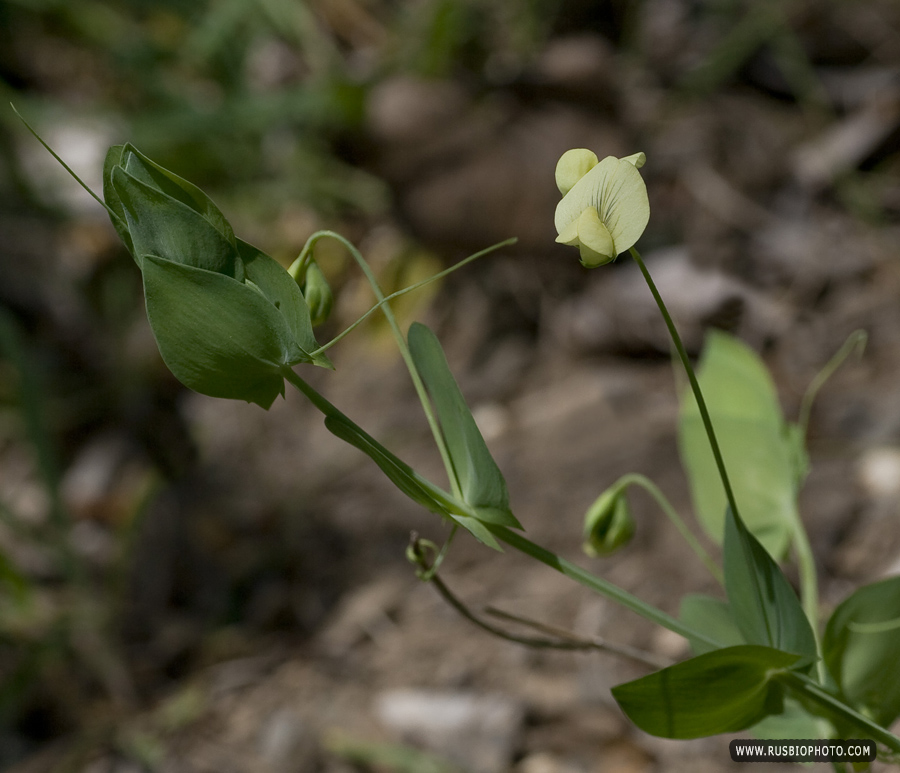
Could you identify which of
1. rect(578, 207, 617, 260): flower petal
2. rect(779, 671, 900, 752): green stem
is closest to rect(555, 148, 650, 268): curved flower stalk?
rect(578, 207, 617, 260): flower petal

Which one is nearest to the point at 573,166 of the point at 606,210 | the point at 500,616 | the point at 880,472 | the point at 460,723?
the point at 606,210

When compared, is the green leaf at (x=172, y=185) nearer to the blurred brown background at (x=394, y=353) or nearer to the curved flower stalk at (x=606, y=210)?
the curved flower stalk at (x=606, y=210)

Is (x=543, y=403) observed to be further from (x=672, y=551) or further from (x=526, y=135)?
(x=526, y=135)

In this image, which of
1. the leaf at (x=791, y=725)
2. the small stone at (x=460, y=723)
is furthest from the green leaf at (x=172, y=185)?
the small stone at (x=460, y=723)

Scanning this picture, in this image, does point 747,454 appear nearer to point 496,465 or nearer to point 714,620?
point 714,620

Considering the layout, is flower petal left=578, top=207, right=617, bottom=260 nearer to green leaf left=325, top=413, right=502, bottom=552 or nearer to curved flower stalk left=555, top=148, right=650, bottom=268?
curved flower stalk left=555, top=148, right=650, bottom=268

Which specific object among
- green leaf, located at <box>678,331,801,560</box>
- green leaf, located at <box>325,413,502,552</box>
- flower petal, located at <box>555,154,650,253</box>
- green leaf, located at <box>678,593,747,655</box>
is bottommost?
green leaf, located at <box>325,413,502,552</box>

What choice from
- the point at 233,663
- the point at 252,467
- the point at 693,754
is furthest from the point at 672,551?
the point at 252,467
